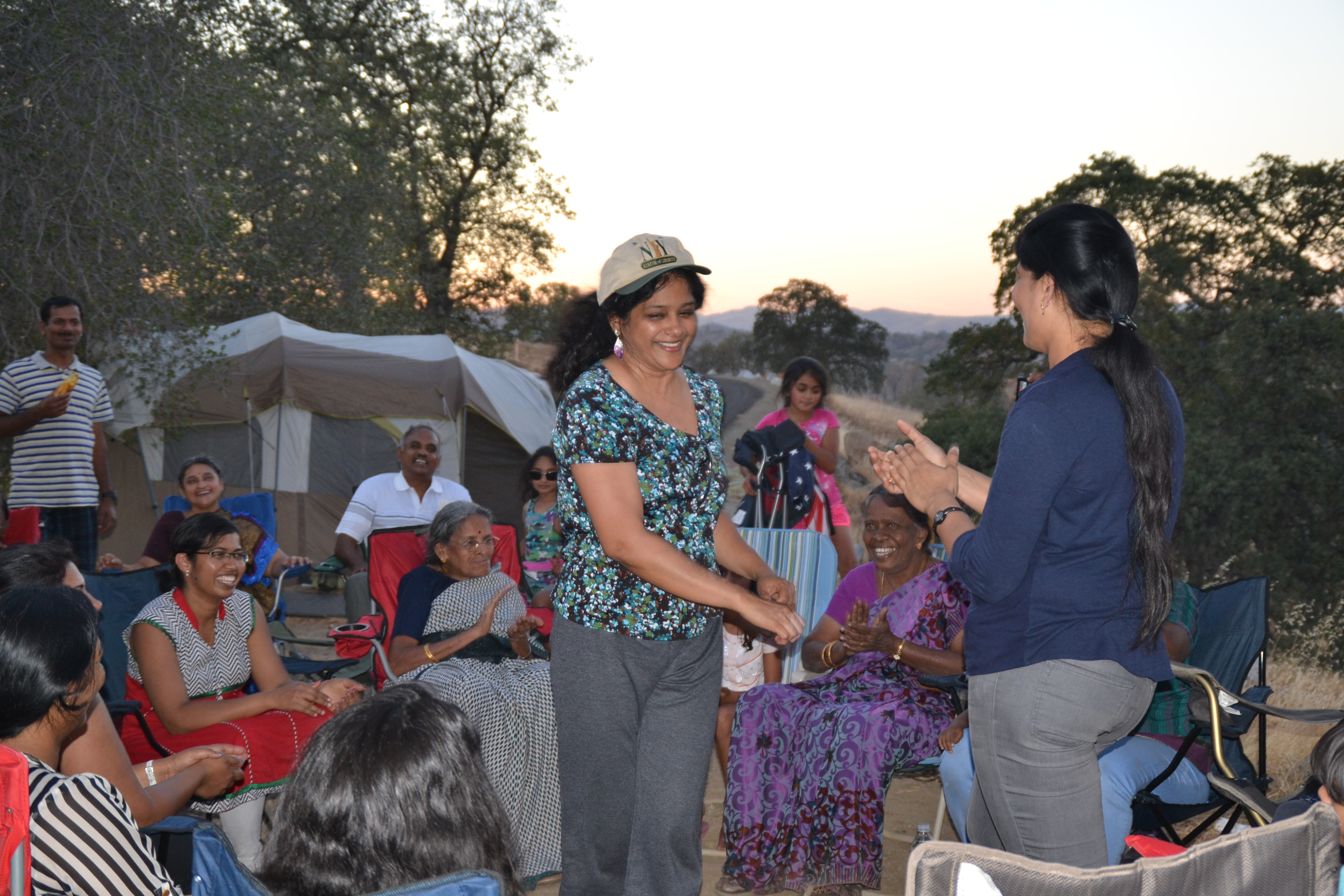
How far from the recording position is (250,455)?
32.0 ft

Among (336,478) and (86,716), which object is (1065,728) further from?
(336,478)

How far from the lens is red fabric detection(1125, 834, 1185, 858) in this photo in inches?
64.1

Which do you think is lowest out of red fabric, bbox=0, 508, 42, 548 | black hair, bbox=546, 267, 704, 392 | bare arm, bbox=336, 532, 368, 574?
bare arm, bbox=336, 532, 368, 574

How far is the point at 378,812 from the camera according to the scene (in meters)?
1.32

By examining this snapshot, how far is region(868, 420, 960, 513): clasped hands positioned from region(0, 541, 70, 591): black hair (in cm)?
233

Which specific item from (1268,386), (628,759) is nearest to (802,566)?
(628,759)

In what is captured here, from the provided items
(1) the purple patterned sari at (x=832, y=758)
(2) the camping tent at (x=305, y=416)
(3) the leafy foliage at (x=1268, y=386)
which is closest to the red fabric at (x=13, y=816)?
(1) the purple patterned sari at (x=832, y=758)

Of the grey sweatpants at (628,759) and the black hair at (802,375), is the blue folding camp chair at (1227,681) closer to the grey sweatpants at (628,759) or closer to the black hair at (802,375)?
the grey sweatpants at (628,759)

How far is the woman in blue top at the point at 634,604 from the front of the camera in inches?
80.4

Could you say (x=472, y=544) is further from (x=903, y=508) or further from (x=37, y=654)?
(x=37, y=654)

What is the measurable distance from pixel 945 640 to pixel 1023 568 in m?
2.02

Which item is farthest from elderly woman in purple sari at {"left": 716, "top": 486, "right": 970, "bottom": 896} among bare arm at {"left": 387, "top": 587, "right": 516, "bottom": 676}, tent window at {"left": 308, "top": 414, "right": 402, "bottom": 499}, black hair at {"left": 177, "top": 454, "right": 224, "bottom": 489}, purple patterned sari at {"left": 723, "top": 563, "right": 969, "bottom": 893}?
tent window at {"left": 308, "top": 414, "right": 402, "bottom": 499}

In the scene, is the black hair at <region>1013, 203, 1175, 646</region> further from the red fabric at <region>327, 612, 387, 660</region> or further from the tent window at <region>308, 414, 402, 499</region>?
the tent window at <region>308, 414, 402, 499</region>

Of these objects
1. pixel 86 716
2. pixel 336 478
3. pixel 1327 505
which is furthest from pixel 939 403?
pixel 86 716
